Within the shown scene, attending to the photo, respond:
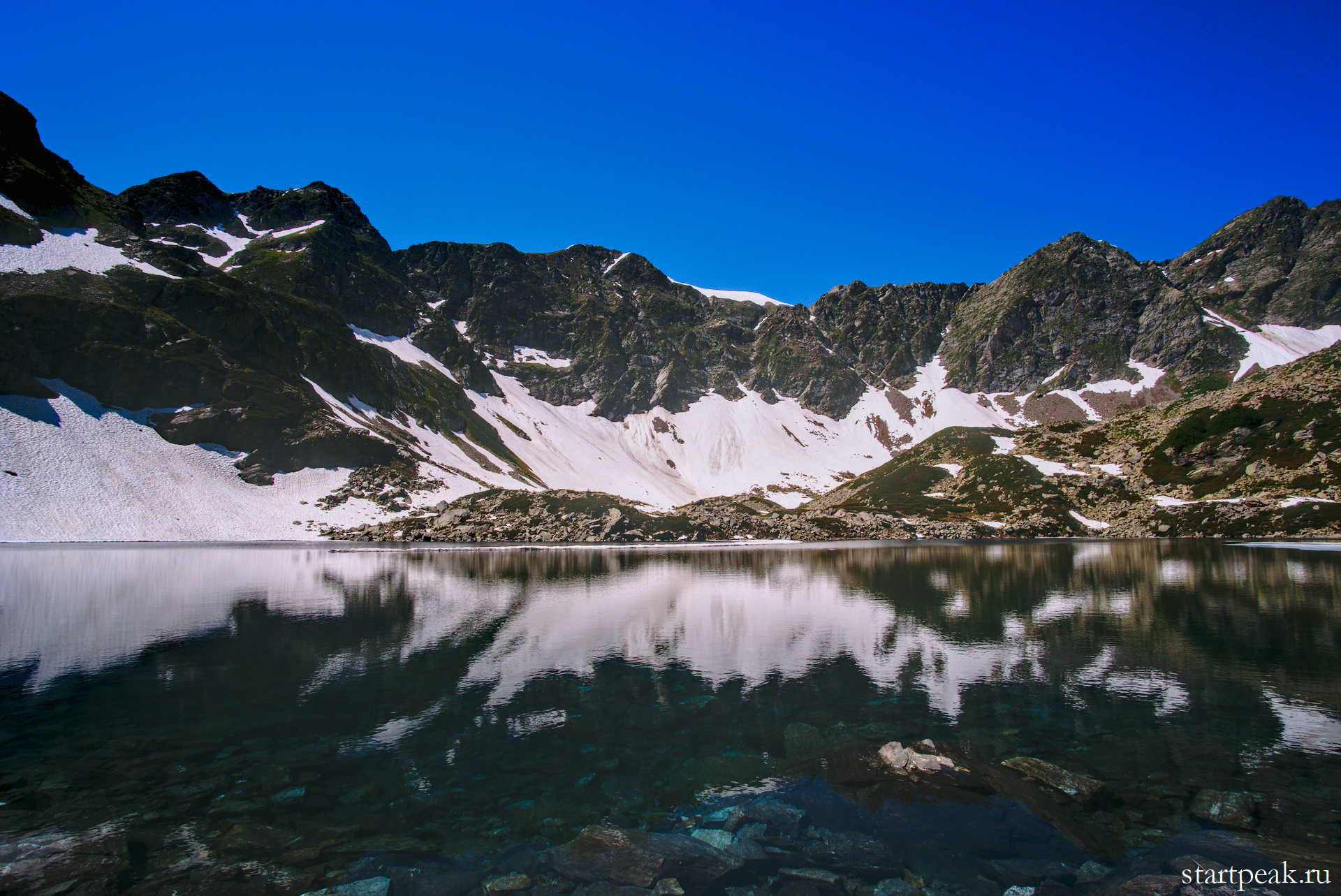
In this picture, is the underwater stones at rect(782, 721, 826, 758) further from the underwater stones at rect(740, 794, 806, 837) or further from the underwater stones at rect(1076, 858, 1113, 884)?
the underwater stones at rect(1076, 858, 1113, 884)

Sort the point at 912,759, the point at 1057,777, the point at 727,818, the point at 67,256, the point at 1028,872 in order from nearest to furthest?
the point at 1028,872, the point at 727,818, the point at 1057,777, the point at 912,759, the point at 67,256

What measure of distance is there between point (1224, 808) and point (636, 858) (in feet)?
44.6

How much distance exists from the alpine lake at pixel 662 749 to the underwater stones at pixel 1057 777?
8cm

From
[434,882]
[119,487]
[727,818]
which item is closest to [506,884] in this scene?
[434,882]

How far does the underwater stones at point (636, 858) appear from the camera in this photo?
11945mm

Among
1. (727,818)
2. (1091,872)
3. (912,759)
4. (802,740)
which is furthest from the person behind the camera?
(802,740)

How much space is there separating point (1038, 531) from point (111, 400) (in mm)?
199906

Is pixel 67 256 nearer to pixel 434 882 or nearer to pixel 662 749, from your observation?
pixel 662 749

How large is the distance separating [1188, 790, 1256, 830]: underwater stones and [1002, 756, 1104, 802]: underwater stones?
6.29ft

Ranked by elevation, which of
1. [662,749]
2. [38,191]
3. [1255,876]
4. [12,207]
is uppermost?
[38,191]

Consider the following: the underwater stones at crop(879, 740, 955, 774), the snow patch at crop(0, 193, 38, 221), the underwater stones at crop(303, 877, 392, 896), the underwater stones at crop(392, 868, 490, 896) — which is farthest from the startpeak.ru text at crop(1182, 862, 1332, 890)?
the snow patch at crop(0, 193, 38, 221)

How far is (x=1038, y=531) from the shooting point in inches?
5615

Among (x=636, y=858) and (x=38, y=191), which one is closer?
(x=636, y=858)

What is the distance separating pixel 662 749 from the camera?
18422 mm
